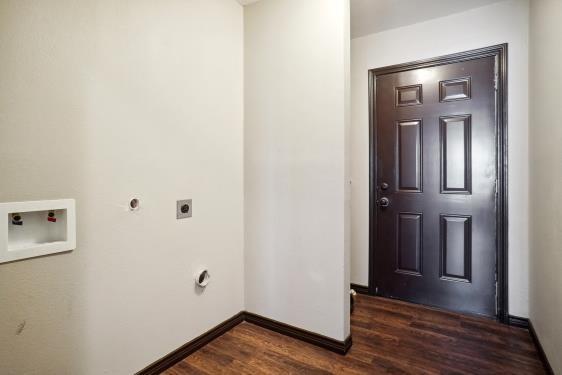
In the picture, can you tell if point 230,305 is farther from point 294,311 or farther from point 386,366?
point 386,366

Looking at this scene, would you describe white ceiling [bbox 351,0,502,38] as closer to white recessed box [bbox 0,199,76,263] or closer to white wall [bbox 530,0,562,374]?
white wall [bbox 530,0,562,374]

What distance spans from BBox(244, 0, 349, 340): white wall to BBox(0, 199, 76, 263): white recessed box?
45.5 inches

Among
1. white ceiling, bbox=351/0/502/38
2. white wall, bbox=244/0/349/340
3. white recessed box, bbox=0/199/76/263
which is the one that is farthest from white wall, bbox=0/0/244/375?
white ceiling, bbox=351/0/502/38

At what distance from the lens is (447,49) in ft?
7.58

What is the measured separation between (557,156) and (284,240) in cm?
155

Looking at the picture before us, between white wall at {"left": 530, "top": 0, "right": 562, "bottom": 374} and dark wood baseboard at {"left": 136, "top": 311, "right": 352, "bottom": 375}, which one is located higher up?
white wall at {"left": 530, "top": 0, "right": 562, "bottom": 374}

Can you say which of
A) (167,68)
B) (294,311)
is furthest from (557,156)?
(167,68)

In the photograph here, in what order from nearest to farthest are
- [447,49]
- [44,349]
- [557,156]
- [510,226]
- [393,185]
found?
1. [44,349]
2. [557,156]
3. [510,226]
4. [447,49]
5. [393,185]

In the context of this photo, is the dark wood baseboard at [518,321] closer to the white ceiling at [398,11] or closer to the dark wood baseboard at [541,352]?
the dark wood baseboard at [541,352]

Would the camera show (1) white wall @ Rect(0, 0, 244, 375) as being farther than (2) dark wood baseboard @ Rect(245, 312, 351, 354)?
No

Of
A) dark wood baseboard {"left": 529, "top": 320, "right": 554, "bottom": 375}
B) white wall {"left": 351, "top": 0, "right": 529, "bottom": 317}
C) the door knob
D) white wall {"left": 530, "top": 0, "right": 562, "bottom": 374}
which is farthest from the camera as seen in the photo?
the door knob

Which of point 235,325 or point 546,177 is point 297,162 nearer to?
point 235,325

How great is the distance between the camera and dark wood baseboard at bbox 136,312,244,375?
5.18ft

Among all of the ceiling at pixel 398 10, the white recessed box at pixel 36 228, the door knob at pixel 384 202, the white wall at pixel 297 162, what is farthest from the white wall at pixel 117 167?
the door knob at pixel 384 202
